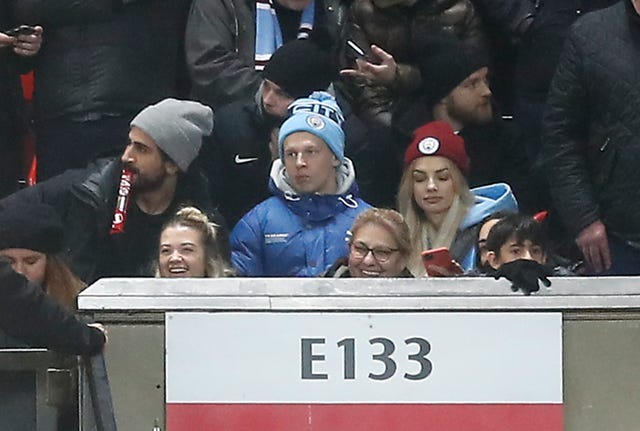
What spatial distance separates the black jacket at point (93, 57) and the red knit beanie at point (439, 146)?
1104 mm

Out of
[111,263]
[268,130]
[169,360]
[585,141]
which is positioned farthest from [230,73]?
[169,360]

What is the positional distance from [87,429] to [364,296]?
2.61 ft

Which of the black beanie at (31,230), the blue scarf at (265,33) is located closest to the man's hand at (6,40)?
the blue scarf at (265,33)

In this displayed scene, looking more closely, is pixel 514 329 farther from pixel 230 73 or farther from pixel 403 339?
pixel 230 73

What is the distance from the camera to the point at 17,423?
4062 millimetres

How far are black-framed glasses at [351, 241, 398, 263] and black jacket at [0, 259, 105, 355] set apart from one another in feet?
3.89

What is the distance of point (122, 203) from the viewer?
5664mm

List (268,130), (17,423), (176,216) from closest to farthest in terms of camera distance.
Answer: (17,423) → (176,216) → (268,130)

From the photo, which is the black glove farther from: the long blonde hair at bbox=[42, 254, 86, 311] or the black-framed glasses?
the long blonde hair at bbox=[42, 254, 86, 311]

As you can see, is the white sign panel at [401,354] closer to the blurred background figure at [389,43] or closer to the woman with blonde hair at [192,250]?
the woman with blonde hair at [192,250]

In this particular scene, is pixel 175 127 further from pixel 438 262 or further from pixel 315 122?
pixel 438 262

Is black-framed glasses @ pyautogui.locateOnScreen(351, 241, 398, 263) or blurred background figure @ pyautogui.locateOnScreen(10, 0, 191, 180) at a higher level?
blurred background figure @ pyautogui.locateOnScreen(10, 0, 191, 180)

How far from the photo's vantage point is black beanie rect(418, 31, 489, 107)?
20.1ft

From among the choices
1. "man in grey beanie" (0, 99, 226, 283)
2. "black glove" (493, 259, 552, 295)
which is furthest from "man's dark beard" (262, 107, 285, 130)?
"black glove" (493, 259, 552, 295)
